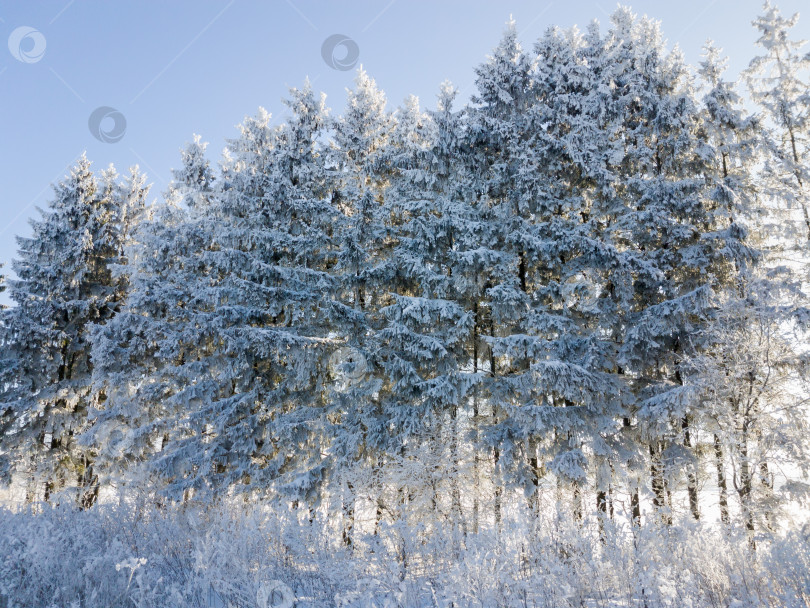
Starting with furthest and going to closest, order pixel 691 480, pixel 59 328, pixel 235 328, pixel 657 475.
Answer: pixel 59 328, pixel 235 328, pixel 657 475, pixel 691 480

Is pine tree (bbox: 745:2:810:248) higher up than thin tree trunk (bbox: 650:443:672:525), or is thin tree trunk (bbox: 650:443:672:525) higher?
pine tree (bbox: 745:2:810:248)

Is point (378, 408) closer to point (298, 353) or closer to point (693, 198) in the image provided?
point (298, 353)

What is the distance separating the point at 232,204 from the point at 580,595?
1565cm

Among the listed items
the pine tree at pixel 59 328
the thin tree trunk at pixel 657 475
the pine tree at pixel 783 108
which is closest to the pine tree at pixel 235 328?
the pine tree at pixel 59 328

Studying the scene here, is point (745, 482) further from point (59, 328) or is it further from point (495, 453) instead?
point (59, 328)

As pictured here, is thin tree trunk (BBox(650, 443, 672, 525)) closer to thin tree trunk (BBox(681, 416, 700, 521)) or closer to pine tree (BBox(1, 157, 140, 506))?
thin tree trunk (BBox(681, 416, 700, 521))

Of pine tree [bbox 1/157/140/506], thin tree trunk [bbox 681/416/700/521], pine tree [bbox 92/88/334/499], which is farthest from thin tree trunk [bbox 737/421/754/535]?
pine tree [bbox 1/157/140/506]

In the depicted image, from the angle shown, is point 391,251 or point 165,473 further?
point 391,251

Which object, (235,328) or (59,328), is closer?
(235,328)

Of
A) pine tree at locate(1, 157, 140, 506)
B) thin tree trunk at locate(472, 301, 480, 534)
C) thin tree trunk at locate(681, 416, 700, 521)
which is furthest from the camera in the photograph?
pine tree at locate(1, 157, 140, 506)

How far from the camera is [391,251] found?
16109 mm

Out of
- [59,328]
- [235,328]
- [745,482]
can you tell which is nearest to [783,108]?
[745,482]

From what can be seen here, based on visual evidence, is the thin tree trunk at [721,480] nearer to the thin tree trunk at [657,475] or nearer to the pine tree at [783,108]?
the thin tree trunk at [657,475]

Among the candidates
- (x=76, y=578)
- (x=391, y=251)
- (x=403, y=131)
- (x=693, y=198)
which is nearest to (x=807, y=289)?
(x=693, y=198)
